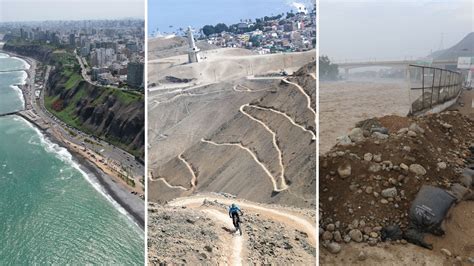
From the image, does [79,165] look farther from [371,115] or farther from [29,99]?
[371,115]

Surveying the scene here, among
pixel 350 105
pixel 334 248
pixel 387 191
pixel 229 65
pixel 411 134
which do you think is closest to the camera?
pixel 334 248

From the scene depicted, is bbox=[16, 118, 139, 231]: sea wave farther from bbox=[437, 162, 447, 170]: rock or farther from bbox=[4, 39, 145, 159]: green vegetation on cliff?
bbox=[437, 162, 447, 170]: rock

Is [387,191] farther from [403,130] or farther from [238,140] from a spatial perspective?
[238,140]

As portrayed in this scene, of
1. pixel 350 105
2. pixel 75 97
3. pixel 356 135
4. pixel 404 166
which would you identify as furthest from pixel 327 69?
pixel 75 97

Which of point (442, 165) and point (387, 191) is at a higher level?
point (442, 165)

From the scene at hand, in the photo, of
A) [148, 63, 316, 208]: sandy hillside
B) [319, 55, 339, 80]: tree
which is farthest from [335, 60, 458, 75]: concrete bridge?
[148, 63, 316, 208]: sandy hillside

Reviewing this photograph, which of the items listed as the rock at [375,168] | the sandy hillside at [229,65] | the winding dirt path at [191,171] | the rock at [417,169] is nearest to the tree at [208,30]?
the sandy hillside at [229,65]

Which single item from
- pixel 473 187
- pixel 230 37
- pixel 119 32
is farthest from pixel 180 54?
pixel 473 187
